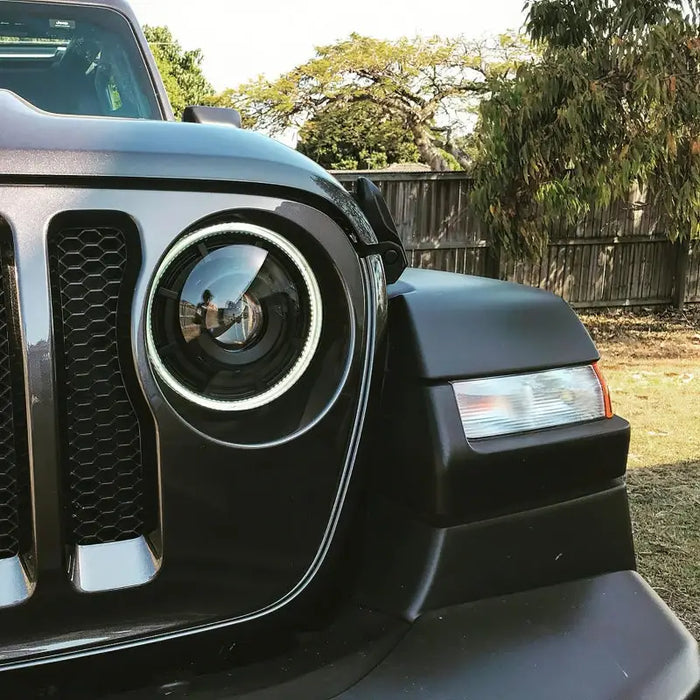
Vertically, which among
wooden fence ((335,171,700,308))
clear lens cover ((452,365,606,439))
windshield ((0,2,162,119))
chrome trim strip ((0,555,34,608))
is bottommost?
wooden fence ((335,171,700,308))

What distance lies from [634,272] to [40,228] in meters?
12.1

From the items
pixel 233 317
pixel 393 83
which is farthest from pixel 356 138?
pixel 233 317

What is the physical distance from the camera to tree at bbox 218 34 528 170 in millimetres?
19031

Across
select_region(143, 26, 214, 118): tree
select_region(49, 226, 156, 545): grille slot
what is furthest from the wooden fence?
select_region(143, 26, 214, 118): tree

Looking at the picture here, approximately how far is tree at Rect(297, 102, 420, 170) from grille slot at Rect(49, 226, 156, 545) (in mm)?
18643

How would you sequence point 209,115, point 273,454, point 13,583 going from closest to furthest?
point 13,583 < point 273,454 < point 209,115

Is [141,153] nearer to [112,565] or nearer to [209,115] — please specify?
[112,565]

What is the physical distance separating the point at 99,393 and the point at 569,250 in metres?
11.4

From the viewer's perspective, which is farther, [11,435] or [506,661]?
[506,661]

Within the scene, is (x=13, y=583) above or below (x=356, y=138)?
below

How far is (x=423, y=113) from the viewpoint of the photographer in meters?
19.6

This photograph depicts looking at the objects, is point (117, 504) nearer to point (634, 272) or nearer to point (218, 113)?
point (218, 113)

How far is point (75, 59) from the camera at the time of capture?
2670 mm

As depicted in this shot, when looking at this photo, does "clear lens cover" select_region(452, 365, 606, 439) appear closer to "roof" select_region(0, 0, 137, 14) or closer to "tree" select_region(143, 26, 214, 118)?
"roof" select_region(0, 0, 137, 14)
